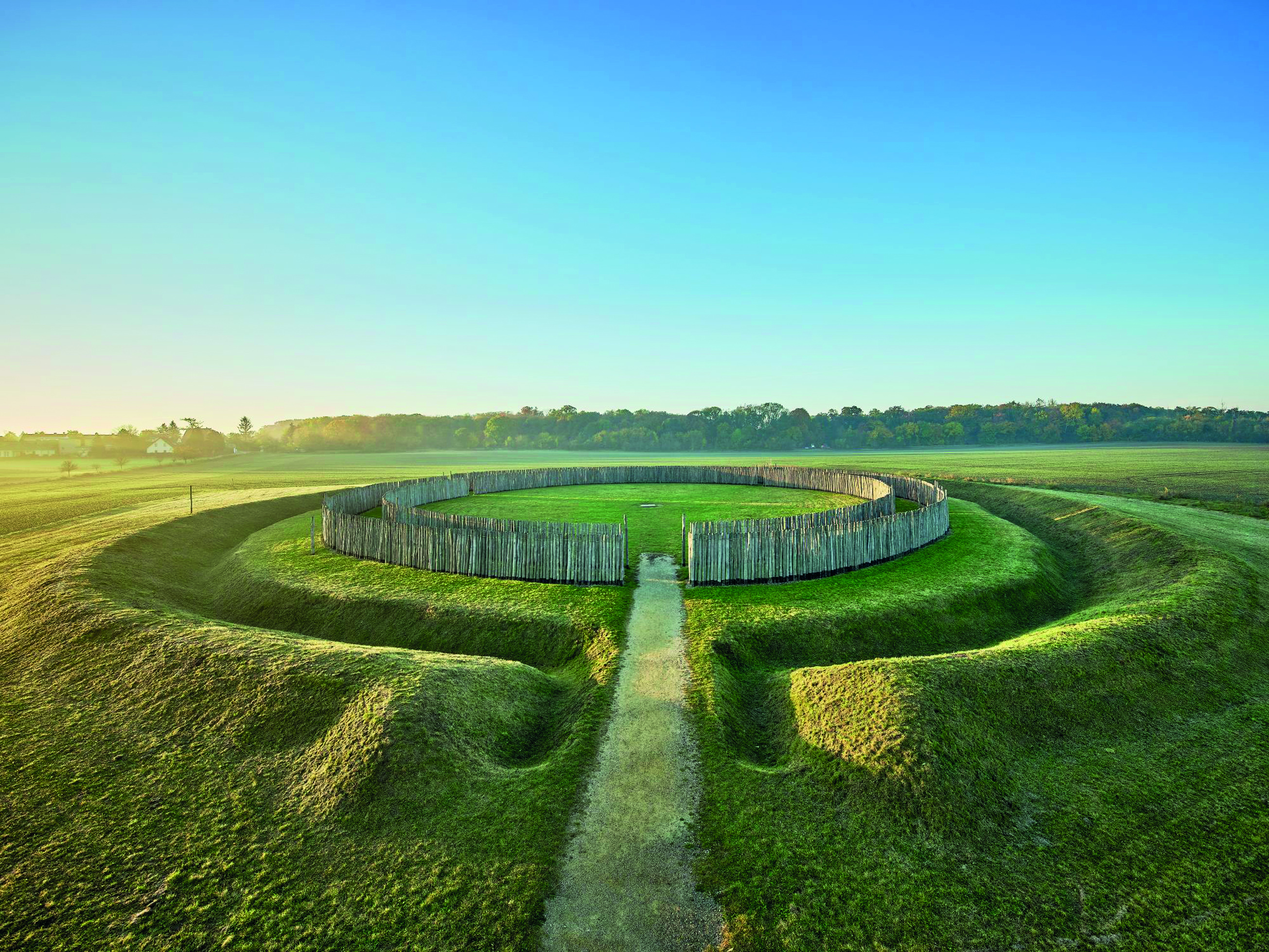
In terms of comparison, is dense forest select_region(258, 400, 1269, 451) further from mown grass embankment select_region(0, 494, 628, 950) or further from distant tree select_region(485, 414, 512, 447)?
mown grass embankment select_region(0, 494, 628, 950)

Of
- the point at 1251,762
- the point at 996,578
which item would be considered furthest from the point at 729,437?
the point at 1251,762

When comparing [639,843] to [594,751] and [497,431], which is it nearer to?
[594,751]

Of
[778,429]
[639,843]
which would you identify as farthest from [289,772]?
[778,429]

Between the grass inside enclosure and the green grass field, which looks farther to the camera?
the grass inside enclosure

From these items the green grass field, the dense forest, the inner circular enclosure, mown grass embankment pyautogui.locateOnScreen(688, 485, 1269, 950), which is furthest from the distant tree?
mown grass embankment pyautogui.locateOnScreen(688, 485, 1269, 950)

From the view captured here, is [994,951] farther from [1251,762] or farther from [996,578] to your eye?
[996,578]
